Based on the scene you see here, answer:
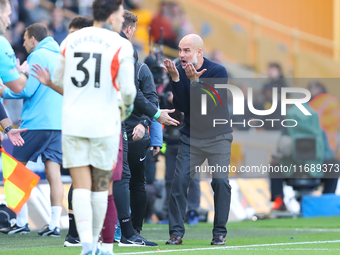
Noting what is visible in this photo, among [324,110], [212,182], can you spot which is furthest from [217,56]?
[212,182]

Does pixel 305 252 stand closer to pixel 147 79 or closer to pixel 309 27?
pixel 147 79

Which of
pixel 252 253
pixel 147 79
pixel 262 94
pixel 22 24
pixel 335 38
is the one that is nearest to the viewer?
pixel 252 253

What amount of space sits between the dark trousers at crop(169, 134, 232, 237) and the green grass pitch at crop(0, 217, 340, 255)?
25 centimetres

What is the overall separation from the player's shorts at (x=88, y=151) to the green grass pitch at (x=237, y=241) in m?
1.20

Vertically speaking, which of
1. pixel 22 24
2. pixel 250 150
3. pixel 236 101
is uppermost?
pixel 22 24

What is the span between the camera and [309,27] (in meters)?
21.7

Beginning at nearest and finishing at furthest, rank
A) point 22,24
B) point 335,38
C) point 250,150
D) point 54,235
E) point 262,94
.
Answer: point 54,235 < point 22,24 < point 250,150 < point 262,94 < point 335,38

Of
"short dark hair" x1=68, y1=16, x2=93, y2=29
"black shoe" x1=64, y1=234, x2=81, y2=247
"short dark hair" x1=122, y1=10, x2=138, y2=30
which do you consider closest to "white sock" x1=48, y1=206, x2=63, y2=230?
"black shoe" x1=64, y1=234, x2=81, y2=247

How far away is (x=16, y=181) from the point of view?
530 cm

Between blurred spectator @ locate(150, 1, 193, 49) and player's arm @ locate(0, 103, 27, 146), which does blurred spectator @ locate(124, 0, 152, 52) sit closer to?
blurred spectator @ locate(150, 1, 193, 49)

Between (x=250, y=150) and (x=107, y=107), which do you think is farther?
→ (x=250, y=150)

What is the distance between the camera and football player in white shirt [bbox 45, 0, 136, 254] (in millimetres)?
4332

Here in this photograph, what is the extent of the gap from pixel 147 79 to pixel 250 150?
328 inches

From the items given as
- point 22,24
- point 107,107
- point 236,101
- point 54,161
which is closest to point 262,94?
point 236,101
